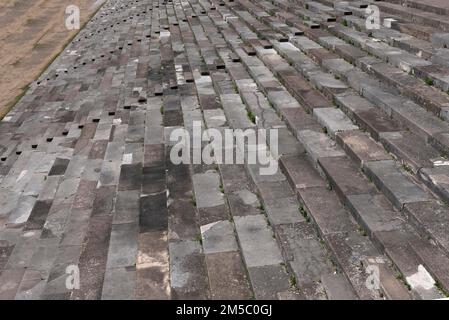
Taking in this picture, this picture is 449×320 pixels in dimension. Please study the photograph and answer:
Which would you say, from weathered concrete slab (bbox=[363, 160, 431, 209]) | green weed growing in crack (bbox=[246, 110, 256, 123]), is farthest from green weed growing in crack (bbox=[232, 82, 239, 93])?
weathered concrete slab (bbox=[363, 160, 431, 209])

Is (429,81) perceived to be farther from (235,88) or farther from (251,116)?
(235,88)

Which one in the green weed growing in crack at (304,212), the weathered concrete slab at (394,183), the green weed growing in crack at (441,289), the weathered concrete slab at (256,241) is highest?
the weathered concrete slab at (394,183)

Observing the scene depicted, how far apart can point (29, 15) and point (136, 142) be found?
28858 mm

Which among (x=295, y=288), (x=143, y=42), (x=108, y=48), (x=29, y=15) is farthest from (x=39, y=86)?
(x=29, y=15)

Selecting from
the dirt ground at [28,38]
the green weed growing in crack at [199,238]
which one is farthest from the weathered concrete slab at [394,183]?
the dirt ground at [28,38]

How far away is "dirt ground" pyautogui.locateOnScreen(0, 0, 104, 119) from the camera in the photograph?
1719cm

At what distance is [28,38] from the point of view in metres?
24.4

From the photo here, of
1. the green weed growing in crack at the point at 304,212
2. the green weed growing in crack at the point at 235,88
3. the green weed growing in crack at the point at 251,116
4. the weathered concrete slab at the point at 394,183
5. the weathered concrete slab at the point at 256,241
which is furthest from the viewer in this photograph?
the green weed growing in crack at the point at 235,88

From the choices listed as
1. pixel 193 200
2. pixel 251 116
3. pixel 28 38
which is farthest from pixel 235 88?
pixel 28 38

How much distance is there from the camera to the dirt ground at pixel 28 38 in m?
17.2

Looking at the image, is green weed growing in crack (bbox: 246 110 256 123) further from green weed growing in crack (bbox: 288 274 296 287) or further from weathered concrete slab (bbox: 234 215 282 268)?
green weed growing in crack (bbox: 288 274 296 287)

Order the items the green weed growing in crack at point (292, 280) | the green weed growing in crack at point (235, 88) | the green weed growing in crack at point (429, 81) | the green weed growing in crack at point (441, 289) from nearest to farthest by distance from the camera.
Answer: the green weed growing in crack at point (441, 289)
the green weed growing in crack at point (292, 280)
the green weed growing in crack at point (429, 81)
the green weed growing in crack at point (235, 88)

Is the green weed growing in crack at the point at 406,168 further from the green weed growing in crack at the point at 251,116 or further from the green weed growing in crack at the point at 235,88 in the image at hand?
the green weed growing in crack at the point at 235,88

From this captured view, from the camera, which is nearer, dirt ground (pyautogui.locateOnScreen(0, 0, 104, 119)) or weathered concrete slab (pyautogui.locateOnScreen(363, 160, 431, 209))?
weathered concrete slab (pyautogui.locateOnScreen(363, 160, 431, 209))
